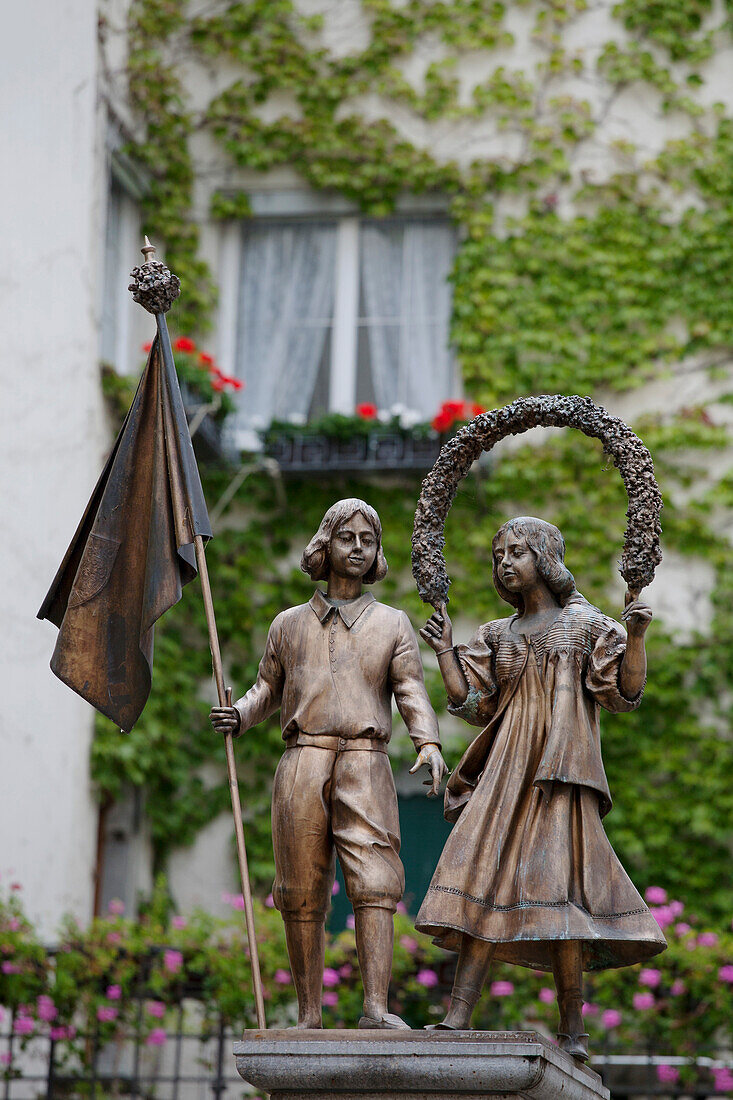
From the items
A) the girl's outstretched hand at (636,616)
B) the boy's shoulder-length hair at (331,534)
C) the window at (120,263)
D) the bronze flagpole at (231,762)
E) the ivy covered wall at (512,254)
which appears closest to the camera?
the girl's outstretched hand at (636,616)

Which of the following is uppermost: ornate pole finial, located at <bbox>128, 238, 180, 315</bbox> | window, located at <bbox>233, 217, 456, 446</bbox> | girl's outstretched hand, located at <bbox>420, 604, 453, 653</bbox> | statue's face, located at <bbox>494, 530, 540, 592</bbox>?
window, located at <bbox>233, 217, 456, 446</bbox>

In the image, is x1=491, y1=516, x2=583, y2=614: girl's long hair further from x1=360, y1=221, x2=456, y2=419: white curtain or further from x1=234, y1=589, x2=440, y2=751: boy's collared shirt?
x1=360, y1=221, x2=456, y2=419: white curtain

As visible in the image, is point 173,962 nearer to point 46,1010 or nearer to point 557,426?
point 46,1010

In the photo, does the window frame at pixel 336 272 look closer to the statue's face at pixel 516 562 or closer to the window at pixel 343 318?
the window at pixel 343 318

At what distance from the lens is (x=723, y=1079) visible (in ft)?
33.1

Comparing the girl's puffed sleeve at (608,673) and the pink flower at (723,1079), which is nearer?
the girl's puffed sleeve at (608,673)

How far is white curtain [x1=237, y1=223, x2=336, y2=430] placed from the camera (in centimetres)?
1398

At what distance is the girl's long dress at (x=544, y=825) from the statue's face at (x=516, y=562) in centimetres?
20

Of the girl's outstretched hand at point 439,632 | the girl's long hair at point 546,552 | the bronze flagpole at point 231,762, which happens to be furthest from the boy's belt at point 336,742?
the girl's long hair at point 546,552

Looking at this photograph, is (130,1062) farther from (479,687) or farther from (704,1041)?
(479,687)

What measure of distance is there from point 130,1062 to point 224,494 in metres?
4.25

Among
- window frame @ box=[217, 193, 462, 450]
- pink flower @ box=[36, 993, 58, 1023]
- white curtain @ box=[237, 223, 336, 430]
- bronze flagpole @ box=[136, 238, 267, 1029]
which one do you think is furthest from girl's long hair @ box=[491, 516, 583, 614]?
white curtain @ box=[237, 223, 336, 430]

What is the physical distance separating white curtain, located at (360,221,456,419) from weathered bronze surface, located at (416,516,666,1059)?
Answer: 23.3ft

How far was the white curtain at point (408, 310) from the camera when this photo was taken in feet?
45.3
